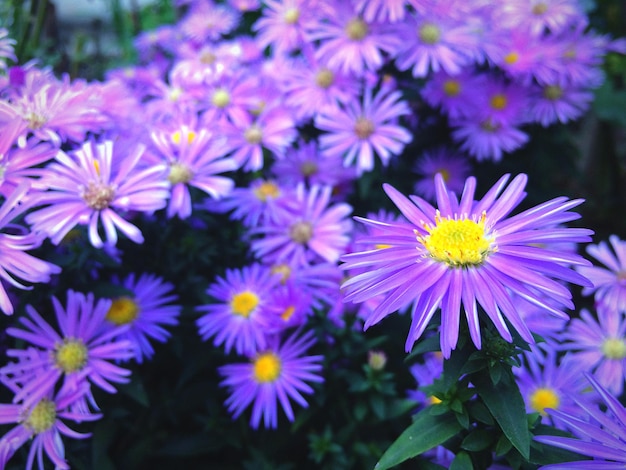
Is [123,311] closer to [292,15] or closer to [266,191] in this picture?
[266,191]

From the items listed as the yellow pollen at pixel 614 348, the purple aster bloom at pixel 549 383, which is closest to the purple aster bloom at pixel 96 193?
the purple aster bloom at pixel 549 383

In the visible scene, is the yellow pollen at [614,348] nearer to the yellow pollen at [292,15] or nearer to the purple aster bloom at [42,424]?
the purple aster bloom at [42,424]

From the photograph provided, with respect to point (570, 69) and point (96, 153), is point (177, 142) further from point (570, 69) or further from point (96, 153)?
point (570, 69)

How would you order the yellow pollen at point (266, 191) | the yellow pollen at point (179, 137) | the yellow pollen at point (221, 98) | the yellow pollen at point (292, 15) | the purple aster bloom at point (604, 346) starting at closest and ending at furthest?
the purple aster bloom at point (604, 346), the yellow pollen at point (179, 137), the yellow pollen at point (266, 191), the yellow pollen at point (221, 98), the yellow pollen at point (292, 15)

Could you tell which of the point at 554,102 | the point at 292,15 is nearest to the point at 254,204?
the point at 292,15

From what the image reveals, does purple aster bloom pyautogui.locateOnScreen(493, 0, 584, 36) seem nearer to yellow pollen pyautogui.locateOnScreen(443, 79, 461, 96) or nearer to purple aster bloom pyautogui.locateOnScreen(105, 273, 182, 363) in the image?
yellow pollen pyautogui.locateOnScreen(443, 79, 461, 96)

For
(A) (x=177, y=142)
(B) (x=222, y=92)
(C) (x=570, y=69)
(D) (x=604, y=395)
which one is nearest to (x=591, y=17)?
(C) (x=570, y=69)
